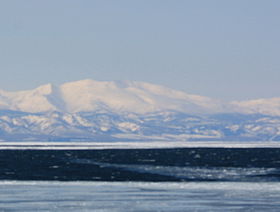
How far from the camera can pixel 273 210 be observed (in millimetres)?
44188

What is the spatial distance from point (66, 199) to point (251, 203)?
11251 millimetres

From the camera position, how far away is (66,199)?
2056 inches

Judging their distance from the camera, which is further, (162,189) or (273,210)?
(162,189)

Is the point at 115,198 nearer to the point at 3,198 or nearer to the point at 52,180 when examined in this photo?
the point at 3,198

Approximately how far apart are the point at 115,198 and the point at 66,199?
304cm

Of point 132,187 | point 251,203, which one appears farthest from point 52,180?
point 251,203

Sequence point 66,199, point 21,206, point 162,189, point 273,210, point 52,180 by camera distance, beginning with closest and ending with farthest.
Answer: point 273,210 → point 21,206 → point 66,199 → point 162,189 → point 52,180

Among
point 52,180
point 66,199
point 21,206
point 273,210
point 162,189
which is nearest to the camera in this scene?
point 273,210

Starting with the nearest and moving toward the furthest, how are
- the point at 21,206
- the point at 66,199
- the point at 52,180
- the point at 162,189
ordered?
the point at 21,206
the point at 66,199
the point at 162,189
the point at 52,180

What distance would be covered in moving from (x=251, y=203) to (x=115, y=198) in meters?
8.90

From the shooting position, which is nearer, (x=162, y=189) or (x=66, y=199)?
(x=66, y=199)

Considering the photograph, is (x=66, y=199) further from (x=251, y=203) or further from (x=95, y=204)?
(x=251, y=203)

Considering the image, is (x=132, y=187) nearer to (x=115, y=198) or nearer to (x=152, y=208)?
(x=115, y=198)

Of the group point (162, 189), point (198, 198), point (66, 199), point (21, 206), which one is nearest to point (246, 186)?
point (162, 189)
